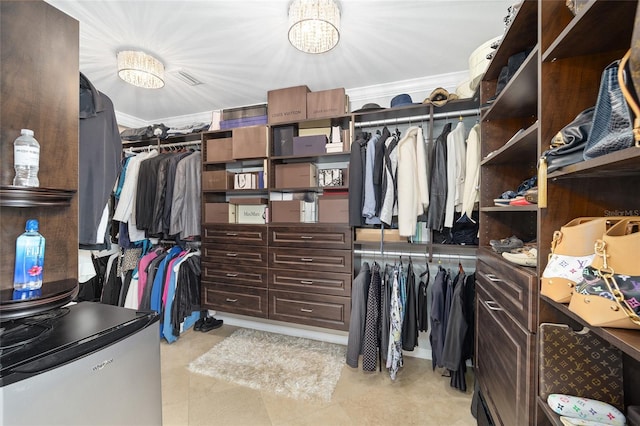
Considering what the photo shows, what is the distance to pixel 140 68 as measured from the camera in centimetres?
183

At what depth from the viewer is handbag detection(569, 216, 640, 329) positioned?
0.51 m

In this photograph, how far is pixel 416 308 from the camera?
1967 millimetres

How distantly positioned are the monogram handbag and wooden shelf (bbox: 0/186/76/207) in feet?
5.35

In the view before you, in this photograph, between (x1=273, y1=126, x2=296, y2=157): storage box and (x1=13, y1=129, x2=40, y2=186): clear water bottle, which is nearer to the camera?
(x1=13, y1=129, x2=40, y2=186): clear water bottle

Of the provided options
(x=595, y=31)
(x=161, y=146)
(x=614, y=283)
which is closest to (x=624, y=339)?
(x=614, y=283)

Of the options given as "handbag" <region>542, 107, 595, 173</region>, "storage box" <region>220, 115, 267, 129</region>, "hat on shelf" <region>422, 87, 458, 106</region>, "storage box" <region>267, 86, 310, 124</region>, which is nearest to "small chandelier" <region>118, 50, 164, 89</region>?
"storage box" <region>220, 115, 267, 129</region>

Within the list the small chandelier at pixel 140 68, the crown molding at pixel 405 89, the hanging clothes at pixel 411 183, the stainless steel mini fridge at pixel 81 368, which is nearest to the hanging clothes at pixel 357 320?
the hanging clothes at pixel 411 183

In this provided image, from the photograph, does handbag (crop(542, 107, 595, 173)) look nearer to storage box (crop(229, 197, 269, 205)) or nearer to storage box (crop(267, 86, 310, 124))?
storage box (crop(267, 86, 310, 124))

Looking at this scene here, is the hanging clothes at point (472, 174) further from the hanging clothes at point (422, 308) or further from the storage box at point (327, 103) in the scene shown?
the storage box at point (327, 103)

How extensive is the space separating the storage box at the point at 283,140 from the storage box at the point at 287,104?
0.29ft

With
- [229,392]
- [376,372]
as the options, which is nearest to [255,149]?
[229,392]

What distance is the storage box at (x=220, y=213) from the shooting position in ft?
8.26

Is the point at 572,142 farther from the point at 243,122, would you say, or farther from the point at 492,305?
the point at 243,122

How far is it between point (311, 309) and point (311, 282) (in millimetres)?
238
